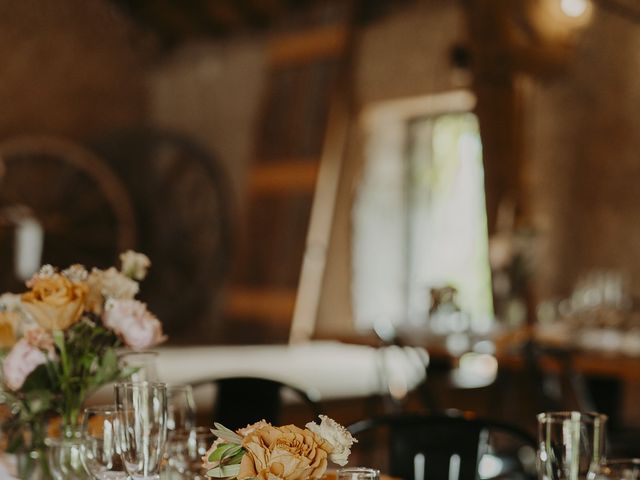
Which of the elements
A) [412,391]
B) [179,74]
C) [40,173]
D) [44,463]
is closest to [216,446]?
[44,463]

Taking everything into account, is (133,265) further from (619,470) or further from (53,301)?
(619,470)

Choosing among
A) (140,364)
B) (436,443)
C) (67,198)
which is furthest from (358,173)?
(140,364)

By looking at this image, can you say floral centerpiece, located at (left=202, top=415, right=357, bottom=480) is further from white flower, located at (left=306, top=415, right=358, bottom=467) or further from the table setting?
the table setting

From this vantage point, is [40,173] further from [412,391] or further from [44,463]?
[44,463]

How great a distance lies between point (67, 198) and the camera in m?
9.09

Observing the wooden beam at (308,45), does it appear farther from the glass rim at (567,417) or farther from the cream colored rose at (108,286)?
the glass rim at (567,417)

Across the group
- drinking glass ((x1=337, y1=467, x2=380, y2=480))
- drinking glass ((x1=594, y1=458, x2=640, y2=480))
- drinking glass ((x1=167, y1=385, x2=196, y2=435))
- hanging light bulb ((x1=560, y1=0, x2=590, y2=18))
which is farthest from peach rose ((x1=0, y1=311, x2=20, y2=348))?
hanging light bulb ((x1=560, y1=0, x2=590, y2=18))

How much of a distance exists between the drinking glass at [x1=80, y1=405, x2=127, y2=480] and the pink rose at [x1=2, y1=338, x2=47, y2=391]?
0.87ft

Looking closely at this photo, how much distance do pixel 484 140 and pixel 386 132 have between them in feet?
4.00

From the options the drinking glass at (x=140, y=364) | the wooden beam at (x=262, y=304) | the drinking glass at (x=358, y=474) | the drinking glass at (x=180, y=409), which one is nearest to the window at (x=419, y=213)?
the wooden beam at (x=262, y=304)

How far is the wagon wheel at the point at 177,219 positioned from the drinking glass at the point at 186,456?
6.92 meters

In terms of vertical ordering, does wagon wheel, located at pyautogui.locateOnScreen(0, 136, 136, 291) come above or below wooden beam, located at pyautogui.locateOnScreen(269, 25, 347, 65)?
below

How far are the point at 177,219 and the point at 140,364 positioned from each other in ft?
24.2

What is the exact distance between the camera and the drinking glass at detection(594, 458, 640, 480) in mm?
1680
